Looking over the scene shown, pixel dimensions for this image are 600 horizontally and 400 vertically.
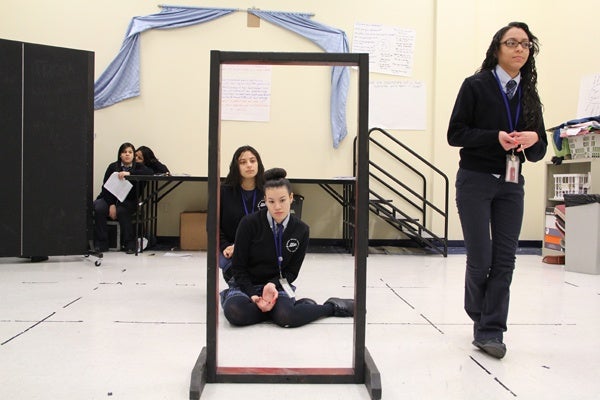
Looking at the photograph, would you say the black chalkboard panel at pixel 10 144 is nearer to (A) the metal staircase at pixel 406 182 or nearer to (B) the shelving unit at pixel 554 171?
(A) the metal staircase at pixel 406 182

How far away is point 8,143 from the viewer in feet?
12.1

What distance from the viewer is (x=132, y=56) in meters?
5.29

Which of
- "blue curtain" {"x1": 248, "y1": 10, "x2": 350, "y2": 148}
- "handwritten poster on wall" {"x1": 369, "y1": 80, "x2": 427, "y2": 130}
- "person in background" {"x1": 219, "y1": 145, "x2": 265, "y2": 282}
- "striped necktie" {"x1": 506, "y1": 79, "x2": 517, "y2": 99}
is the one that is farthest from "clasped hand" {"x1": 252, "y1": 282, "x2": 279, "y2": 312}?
"handwritten poster on wall" {"x1": 369, "y1": 80, "x2": 427, "y2": 130}

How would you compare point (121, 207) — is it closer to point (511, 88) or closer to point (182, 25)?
point (182, 25)

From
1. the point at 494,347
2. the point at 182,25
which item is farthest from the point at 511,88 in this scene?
the point at 182,25

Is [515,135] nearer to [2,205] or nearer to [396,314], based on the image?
[396,314]

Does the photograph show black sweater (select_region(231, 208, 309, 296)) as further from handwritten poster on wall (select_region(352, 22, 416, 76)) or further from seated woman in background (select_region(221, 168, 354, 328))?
handwritten poster on wall (select_region(352, 22, 416, 76))

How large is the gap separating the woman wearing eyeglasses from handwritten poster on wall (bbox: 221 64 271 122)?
370 centimetres

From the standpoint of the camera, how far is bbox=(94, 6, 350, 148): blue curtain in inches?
207

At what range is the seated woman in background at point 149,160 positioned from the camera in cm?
505

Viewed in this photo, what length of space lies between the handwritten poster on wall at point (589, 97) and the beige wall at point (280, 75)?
33 centimetres

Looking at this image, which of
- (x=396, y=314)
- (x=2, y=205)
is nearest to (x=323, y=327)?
(x=396, y=314)

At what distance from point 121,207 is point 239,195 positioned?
251 centimetres

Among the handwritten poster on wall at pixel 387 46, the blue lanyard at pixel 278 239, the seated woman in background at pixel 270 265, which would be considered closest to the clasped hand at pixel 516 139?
the seated woman in background at pixel 270 265
